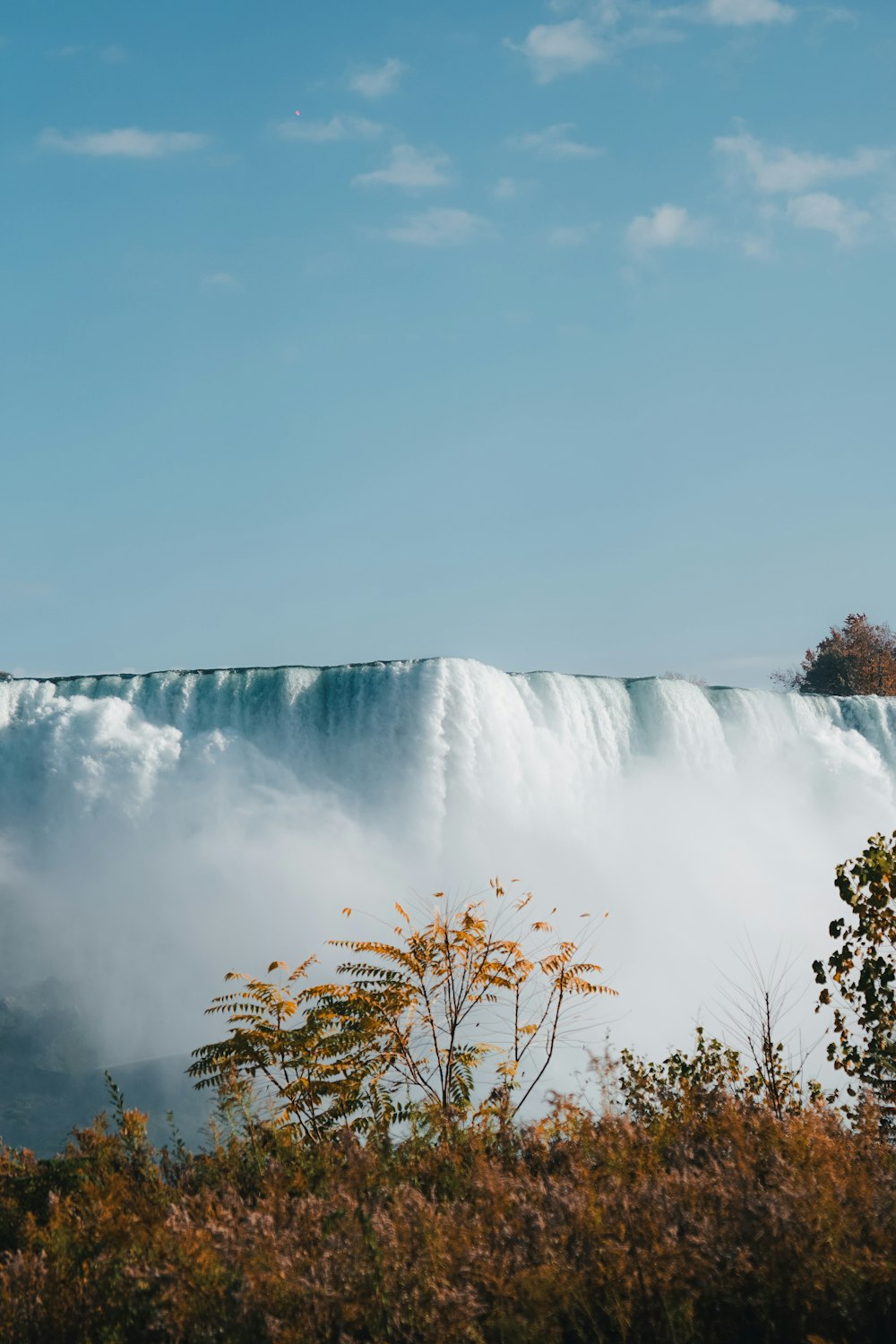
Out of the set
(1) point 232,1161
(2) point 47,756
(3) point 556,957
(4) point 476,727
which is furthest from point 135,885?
(1) point 232,1161

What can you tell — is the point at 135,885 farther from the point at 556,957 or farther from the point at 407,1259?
the point at 407,1259

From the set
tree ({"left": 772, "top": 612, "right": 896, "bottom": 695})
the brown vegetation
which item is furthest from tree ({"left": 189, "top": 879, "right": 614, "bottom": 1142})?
tree ({"left": 772, "top": 612, "right": 896, "bottom": 695})

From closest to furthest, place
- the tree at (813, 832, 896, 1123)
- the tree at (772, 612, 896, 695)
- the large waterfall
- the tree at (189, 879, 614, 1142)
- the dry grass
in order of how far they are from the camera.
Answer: the dry grass
the tree at (813, 832, 896, 1123)
the tree at (189, 879, 614, 1142)
the large waterfall
the tree at (772, 612, 896, 695)

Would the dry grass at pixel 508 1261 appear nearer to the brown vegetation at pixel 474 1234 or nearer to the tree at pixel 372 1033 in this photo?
the brown vegetation at pixel 474 1234

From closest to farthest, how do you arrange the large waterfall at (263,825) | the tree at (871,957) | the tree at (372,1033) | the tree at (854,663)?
the tree at (871,957), the tree at (372,1033), the large waterfall at (263,825), the tree at (854,663)

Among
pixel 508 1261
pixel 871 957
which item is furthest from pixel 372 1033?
pixel 508 1261

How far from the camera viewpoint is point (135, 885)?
105 feet

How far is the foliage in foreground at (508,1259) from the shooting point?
3.57 meters

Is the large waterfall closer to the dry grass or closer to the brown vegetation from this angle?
the brown vegetation

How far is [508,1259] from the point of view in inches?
147

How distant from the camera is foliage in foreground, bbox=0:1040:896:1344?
11.7 ft

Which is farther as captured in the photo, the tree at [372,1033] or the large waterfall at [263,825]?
the large waterfall at [263,825]

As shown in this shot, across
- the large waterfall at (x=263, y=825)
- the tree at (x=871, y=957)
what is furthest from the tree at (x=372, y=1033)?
the large waterfall at (x=263, y=825)

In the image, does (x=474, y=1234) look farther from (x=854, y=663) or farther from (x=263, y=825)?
(x=854, y=663)
